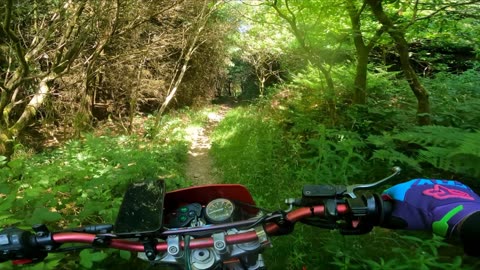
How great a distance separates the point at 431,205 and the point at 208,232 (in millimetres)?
841

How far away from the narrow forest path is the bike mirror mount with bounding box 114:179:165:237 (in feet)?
18.1

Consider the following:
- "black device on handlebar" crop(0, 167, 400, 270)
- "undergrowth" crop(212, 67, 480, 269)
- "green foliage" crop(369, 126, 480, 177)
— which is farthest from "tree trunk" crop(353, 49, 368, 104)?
"black device on handlebar" crop(0, 167, 400, 270)

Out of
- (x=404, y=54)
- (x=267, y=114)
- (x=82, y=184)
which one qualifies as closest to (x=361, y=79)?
(x=404, y=54)

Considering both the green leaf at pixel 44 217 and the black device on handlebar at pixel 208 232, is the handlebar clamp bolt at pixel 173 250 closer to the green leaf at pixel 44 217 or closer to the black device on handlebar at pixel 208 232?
the black device on handlebar at pixel 208 232

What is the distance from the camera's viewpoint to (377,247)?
118 inches

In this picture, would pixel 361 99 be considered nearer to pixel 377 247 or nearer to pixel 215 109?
pixel 377 247

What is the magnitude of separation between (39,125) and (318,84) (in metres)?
8.59

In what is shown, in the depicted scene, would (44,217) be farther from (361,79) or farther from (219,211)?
(361,79)

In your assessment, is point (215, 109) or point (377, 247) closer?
point (377, 247)

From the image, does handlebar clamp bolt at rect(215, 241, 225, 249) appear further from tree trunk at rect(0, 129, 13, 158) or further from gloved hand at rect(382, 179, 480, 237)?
tree trunk at rect(0, 129, 13, 158)

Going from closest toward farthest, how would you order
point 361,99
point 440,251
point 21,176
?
point 440,251, point 21,176, point 361,99

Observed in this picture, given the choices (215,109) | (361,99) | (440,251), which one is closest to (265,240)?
(440,251)

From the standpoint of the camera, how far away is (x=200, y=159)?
9562 millimetres

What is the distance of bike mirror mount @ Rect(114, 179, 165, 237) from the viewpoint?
1.36 m
